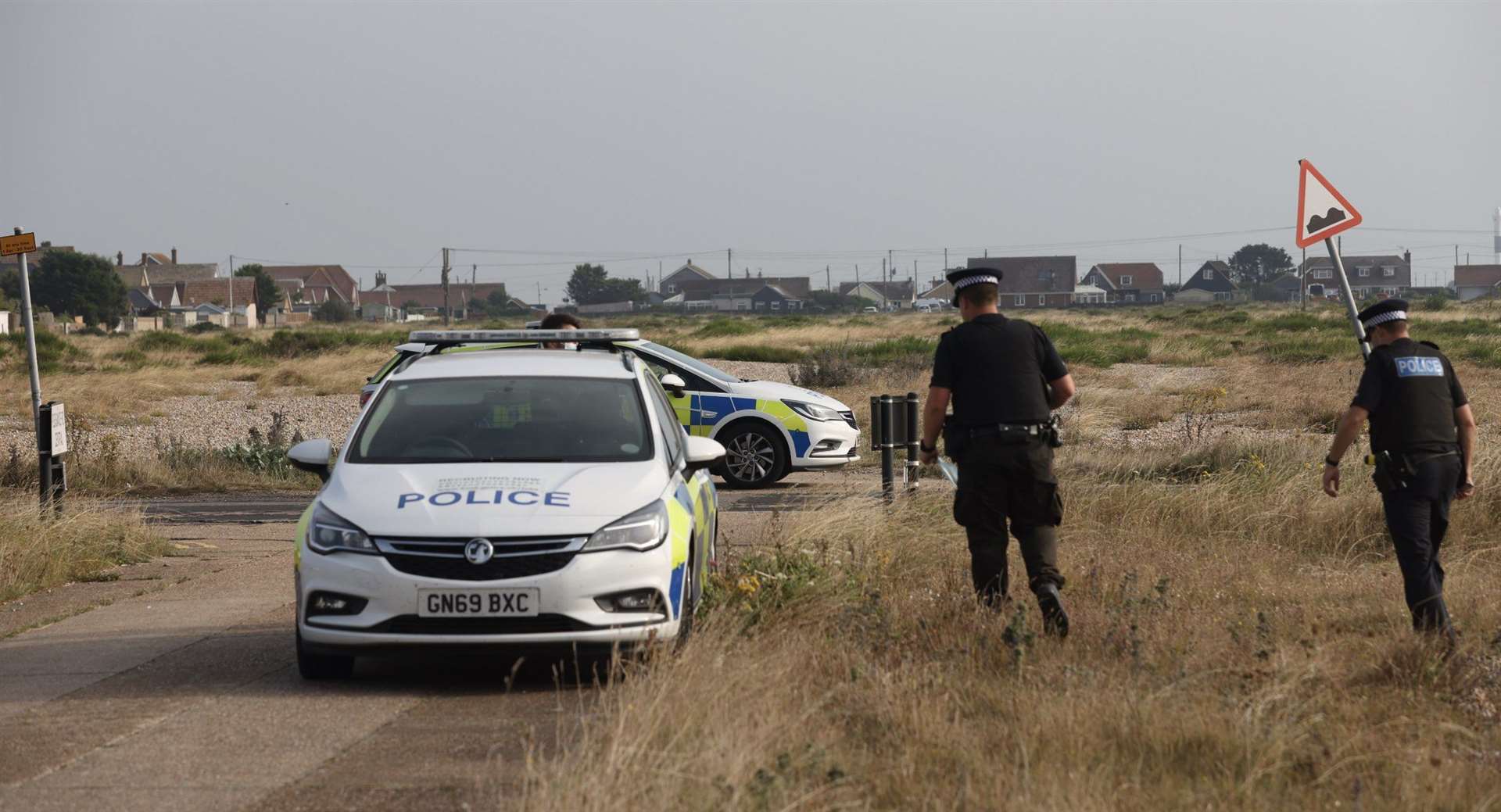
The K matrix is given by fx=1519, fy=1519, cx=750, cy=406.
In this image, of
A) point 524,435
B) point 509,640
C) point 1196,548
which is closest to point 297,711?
point 509,640

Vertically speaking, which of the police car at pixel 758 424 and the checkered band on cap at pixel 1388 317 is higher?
the checkered band on cap at pixel 1388 317

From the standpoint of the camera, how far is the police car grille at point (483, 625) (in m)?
6.37

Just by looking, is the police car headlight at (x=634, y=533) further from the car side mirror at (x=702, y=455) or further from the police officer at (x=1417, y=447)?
the police officer at (x=1417, y=447)

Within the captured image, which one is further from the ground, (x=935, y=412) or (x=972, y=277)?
(x=972, y=277)

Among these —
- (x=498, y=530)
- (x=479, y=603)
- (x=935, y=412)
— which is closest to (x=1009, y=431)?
(x=935, y=412)

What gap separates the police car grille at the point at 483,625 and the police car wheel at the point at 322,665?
57 cm

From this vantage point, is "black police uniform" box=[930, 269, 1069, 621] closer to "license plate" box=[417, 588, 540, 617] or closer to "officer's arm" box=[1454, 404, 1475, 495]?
"officer's arm" box=[1454, 404, 1475, 495]

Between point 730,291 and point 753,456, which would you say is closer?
point 753,456

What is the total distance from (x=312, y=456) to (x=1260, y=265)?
160 metres

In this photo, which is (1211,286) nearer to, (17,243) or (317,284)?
(317,284)

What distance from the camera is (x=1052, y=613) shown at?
267 inches

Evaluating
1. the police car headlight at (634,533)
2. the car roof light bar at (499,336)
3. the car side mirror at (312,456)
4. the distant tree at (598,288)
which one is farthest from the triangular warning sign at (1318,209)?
the distant tree at (598,288)

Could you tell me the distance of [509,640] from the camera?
6383 millimetres

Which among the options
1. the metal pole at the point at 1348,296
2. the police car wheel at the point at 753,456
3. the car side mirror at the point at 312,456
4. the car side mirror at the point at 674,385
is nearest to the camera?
the car side mirror at the point at 312,456
